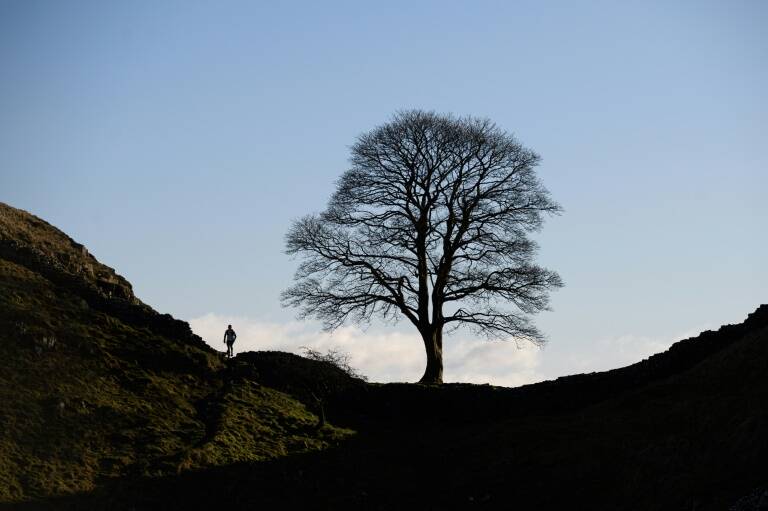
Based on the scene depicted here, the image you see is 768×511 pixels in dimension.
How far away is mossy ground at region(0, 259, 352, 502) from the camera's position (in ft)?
102

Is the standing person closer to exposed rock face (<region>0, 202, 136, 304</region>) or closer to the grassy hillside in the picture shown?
the grassy hillside

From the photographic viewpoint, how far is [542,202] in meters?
48.3

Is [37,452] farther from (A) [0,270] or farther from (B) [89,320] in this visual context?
(A) [0,270]

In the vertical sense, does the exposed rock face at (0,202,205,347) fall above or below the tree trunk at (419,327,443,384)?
above

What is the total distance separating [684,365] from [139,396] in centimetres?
2133

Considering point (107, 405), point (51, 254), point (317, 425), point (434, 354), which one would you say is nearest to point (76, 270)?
point (51, 254)

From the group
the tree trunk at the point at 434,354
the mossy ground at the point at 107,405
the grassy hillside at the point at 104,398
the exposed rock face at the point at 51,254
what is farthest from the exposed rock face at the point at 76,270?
the tree trunk at the point at 434,354

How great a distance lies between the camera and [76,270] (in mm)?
47094

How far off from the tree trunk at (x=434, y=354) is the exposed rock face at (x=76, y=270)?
1053cm

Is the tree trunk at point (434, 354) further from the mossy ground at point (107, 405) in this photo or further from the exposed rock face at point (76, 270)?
the exposed rock face at point (76, 270)

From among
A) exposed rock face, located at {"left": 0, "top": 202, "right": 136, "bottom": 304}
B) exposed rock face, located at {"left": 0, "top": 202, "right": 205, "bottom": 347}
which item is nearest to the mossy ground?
exposed rock face, located at {"left": 0, "top": 202, "right": 205, "bottom": 347}

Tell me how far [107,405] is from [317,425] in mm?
8325

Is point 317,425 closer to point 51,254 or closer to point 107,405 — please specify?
point 107,405

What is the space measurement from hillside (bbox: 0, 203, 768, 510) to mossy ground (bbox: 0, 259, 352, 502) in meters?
0.09
